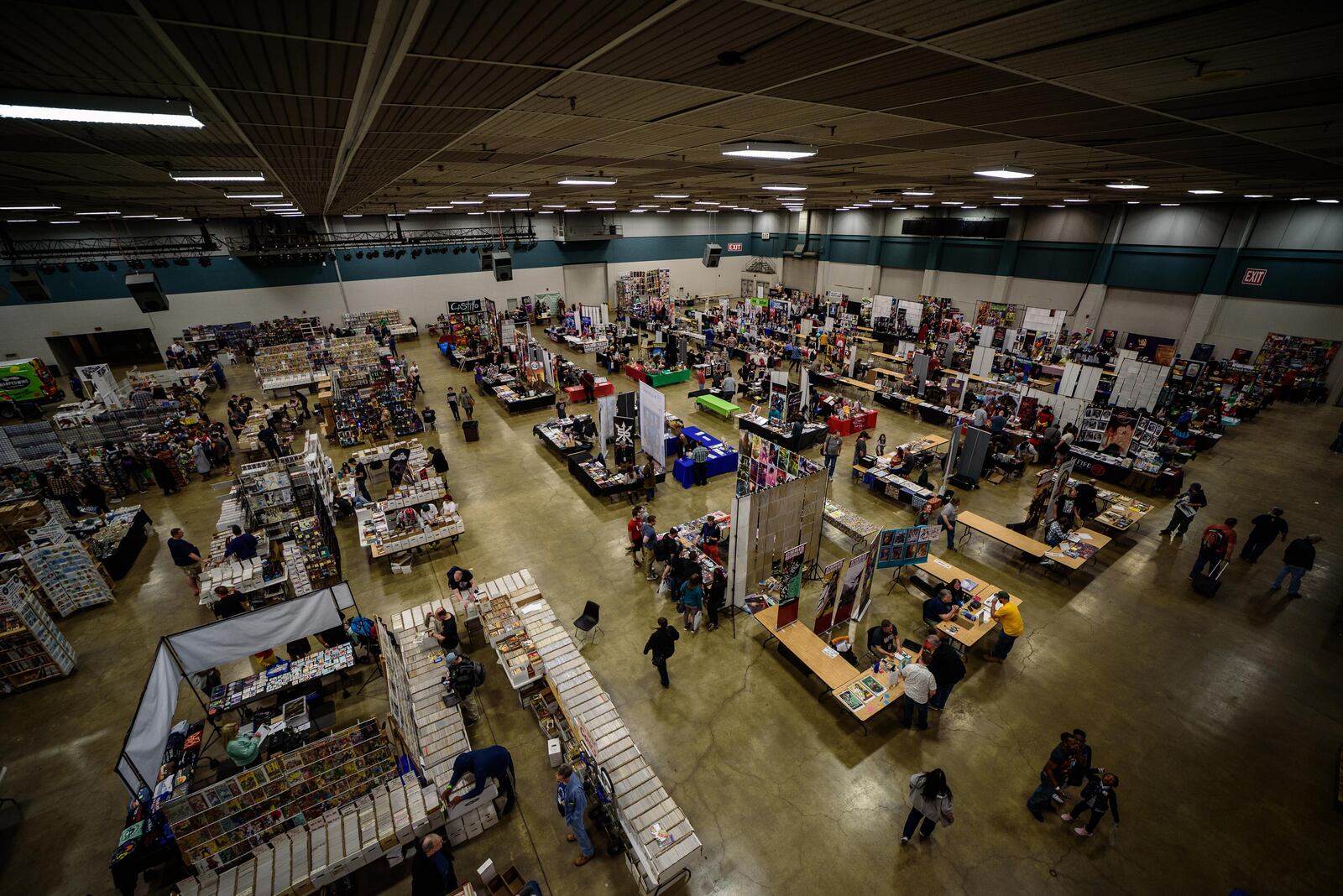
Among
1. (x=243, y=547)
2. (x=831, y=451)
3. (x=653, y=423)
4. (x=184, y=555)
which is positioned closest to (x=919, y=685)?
(x=831, y=451)

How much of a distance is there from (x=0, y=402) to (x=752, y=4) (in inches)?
1158

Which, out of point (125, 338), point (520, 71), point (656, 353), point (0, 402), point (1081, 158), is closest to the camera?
point (520, 71)

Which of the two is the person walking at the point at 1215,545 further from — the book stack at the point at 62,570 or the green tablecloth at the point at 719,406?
the book stack at the point at 62,570

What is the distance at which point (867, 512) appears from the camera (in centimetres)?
1224

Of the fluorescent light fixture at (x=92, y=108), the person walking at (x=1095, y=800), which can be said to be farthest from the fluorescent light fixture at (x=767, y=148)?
the person walking at (x=1095, y=800)

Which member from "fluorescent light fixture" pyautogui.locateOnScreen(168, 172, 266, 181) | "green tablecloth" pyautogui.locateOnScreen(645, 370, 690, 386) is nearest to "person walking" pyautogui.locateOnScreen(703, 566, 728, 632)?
"fluorescent light fixture" pyautogui.locateOnScreen(168, 172, 266, 181)

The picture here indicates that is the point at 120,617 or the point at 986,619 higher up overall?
the point at 986,619

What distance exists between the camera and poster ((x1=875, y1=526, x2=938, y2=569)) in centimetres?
944

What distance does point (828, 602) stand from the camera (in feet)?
26.8

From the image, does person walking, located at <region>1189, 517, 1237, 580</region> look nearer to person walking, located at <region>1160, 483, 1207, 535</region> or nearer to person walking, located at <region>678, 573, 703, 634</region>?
person walking, located at <region>1160, 483, 1207, 535</region>

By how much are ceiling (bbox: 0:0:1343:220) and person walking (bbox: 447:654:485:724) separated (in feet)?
21.3

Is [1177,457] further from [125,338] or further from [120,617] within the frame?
[125,338]

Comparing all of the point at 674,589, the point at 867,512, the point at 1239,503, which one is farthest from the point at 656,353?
the point at 1239,503

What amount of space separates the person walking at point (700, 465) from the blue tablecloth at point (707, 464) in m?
0.04
